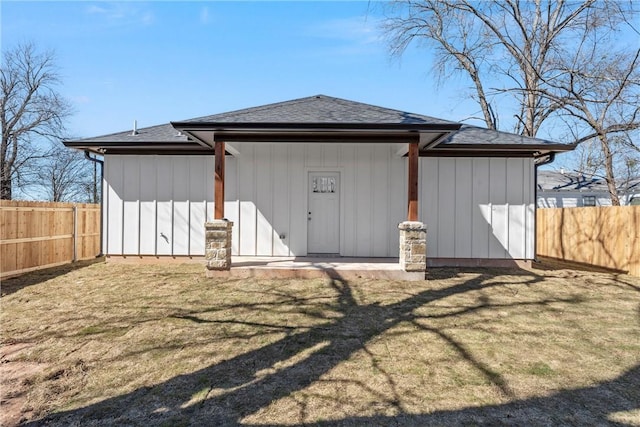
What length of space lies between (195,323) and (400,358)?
2.42 metres

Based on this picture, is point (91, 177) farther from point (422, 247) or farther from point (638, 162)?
point (638, 162)

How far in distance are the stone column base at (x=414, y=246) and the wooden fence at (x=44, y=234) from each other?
749 cm

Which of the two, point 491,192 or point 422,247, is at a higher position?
point 491,192

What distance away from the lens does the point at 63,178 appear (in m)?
22.2

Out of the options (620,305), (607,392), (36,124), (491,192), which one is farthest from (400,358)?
(36,124)

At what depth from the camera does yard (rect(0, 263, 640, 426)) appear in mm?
2457

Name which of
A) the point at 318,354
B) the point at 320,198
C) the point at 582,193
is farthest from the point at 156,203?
the point at 582,193

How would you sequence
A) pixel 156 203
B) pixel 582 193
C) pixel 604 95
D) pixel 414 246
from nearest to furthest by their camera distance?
pixel 414 246, pixel 156 203, pixel 604 95, pixel 582 193

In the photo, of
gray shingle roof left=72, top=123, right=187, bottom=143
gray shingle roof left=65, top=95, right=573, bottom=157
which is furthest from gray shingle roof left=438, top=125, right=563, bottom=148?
gray shingle roof left=72, top=123, right=187, bottom=143

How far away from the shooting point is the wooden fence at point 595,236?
7527 mm

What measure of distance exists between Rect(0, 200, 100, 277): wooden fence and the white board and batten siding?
1.30 meters

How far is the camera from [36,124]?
19.0 meters

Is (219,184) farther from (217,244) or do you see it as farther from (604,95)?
(604,95)

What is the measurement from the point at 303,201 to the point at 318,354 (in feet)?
16.1
